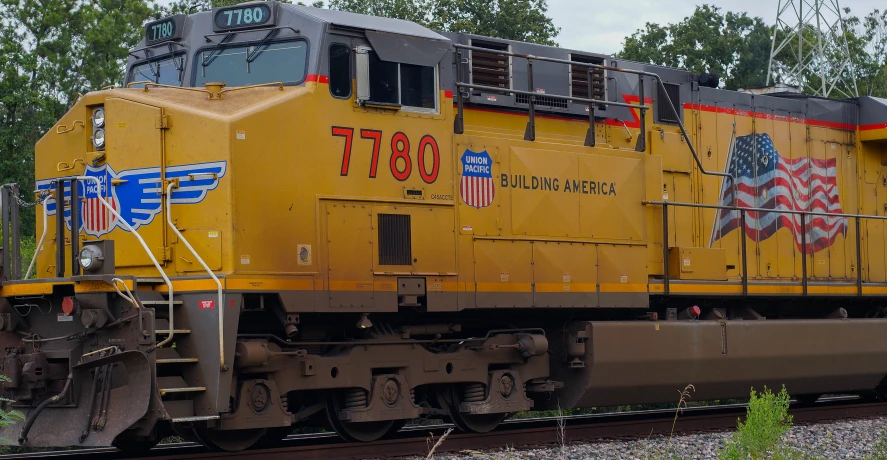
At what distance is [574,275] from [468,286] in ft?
4.64

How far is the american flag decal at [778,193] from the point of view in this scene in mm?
13234

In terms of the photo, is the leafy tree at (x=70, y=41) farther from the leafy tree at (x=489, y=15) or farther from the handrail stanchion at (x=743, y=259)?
the handrail stanchion at (x=743, y=259)

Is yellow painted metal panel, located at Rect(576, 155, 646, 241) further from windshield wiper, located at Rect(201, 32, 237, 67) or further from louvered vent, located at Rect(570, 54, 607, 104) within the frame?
windshield wiper, located at Rect(201, 32, 237, 67)

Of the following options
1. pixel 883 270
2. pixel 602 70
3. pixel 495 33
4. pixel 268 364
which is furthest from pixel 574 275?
pixel 495 33

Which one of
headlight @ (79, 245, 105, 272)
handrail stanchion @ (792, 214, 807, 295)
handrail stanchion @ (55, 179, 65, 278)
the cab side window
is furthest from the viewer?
handrail stanchion @ (792, 214, 807, 295)

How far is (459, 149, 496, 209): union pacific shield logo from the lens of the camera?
9.96 metres

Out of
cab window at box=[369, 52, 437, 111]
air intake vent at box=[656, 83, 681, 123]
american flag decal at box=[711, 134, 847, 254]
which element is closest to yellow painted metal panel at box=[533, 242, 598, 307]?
cab window at box=[369, 52, 437, 111]

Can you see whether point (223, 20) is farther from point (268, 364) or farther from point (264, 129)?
point (268, 364)

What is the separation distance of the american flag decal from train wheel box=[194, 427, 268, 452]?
6481mm

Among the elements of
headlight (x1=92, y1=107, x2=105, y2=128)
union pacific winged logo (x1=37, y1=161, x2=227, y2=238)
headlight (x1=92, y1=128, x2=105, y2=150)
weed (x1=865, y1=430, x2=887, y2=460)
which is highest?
headlight (x1=92, y1=107, x2=105, y2=128)

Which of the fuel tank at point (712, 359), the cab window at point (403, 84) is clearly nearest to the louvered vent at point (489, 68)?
the cab window at point (403, 84)

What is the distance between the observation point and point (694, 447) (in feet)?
33.0

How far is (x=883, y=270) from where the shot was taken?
14.7m

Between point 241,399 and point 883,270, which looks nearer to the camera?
point 241,399
